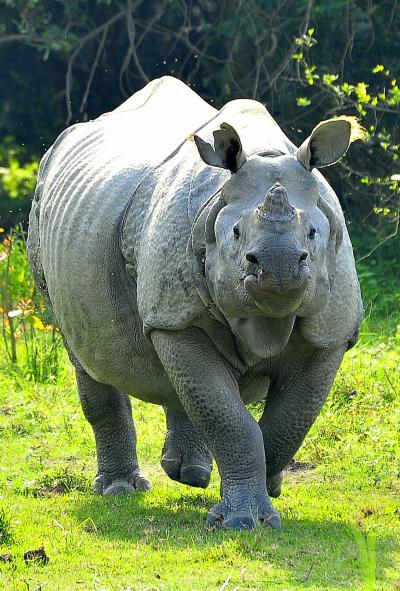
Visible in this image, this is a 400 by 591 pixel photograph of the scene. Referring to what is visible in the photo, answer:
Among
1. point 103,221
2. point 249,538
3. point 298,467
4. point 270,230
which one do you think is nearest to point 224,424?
point 249,538

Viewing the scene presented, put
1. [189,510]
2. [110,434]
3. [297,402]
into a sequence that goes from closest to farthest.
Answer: [297,402], [189,510], [110,434]

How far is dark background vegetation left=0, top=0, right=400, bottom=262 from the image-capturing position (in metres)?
13.7

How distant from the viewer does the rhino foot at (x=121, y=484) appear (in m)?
7.41

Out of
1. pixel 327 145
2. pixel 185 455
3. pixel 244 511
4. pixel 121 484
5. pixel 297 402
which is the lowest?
pixel 121 484

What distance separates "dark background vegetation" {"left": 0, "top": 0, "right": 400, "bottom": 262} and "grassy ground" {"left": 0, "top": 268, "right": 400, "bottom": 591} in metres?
3.94

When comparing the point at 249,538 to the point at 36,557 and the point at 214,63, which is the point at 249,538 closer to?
the point at 36,557

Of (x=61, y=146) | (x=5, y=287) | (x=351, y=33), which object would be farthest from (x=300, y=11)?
(x=61, y=146)

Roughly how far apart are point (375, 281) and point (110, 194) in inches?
243

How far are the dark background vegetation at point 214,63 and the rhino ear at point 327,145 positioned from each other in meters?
7.15

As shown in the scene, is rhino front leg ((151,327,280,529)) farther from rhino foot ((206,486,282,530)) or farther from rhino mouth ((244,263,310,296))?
rhino mouth ((244,263,310,296))

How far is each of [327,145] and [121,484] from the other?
2.39m

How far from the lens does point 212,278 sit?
18.8 feet

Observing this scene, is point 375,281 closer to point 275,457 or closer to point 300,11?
point 300,11

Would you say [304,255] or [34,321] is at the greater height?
[304,255]
